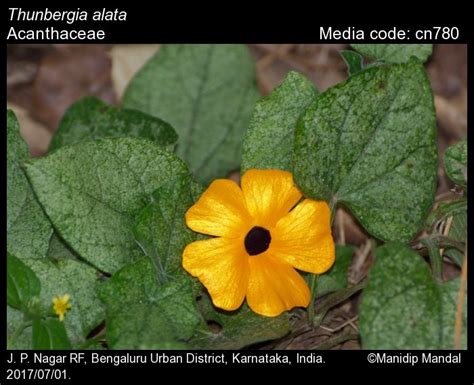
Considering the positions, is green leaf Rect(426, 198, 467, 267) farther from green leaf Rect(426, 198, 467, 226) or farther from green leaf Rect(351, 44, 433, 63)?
green leaf Rect(351, 44, 433, 63)

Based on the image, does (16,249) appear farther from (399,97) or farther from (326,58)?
(326,58)

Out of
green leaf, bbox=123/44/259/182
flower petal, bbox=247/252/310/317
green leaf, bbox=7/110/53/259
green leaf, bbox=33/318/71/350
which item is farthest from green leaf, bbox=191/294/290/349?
green leaf, bbox=123/44/259/182

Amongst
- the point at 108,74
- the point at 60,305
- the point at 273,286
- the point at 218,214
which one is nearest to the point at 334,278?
the point at 273,286

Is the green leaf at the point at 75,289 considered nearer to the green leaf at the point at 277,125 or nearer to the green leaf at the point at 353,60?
the green leaf at the point at 277,125

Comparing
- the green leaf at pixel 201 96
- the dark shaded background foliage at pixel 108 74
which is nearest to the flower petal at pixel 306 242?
the green leaf at pixel 201 96

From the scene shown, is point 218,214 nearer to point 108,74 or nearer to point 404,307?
point 404,307
